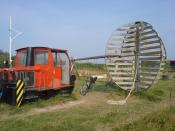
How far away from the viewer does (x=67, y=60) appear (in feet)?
42.7

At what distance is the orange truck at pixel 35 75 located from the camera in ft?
35.2

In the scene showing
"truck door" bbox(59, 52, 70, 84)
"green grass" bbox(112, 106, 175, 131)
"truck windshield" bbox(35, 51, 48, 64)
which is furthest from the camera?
"truck door" bbox(59, 52, 70, 84)

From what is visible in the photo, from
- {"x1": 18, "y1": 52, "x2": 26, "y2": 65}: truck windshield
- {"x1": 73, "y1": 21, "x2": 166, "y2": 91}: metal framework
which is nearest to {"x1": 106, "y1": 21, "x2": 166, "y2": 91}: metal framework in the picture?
{"x1": 73, "y1": 21, "x2": 166, "y2": 91}: metal framework

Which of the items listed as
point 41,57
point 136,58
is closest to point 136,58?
point 136,58

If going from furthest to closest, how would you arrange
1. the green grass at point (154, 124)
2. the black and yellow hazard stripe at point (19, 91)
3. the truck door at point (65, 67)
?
the truck door at point (65, 67) → the black and yellow hazard stripe at point (19, 91) → the green grass at point (154, 124)

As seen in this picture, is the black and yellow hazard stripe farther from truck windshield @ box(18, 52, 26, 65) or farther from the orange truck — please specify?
truck windshield @ box(18, 52, 26, 65)

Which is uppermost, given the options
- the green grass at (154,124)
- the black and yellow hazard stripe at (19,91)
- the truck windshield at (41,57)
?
the truck windshield at (41,57)

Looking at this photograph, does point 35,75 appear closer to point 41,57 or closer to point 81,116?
point 41,57

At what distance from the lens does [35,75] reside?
11414 mm

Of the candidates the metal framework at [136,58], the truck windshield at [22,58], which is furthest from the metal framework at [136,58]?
the truck windshield at [22,58]

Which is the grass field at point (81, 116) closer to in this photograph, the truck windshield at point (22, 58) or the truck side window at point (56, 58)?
the truck side window at point (56, 58)

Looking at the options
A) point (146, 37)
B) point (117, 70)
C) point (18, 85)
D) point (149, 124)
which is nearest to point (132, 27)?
point (146, 37)

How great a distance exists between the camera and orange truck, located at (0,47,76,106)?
10.7 meters

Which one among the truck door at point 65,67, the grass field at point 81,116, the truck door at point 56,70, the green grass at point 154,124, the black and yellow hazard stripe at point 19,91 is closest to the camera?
the green grass at point 154,124
